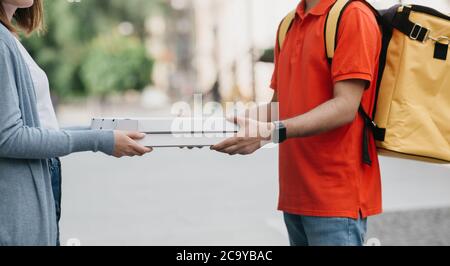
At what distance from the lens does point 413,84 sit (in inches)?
81.4

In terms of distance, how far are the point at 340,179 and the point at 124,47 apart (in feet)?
105

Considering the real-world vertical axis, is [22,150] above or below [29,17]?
below

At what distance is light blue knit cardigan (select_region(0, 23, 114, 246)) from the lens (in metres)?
1.69

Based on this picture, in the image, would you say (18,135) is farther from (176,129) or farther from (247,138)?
(247,138)

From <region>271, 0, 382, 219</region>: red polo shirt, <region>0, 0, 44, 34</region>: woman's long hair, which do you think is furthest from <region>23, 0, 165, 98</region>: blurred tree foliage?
<region>271, 0, 382, 219</region>: red polo shirt

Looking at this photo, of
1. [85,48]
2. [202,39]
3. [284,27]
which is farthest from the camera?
[202,39]

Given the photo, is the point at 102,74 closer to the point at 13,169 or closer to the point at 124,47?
the point at 124,47

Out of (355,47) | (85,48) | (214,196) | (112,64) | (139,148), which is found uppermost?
(85,48)

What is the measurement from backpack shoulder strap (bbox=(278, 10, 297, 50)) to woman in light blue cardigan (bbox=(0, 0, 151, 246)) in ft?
2.63

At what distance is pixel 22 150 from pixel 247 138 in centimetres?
76

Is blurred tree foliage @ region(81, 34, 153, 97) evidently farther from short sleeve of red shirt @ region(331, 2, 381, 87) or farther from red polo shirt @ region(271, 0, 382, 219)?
short sleeve of red shirt @ region(331, 2, 381, 87)

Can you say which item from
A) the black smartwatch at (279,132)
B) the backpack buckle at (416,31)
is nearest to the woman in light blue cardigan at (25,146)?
the black smartwatch at (279,132)

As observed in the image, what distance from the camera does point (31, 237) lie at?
1776mm

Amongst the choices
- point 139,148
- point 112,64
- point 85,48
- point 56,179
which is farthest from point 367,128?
point 112,64
